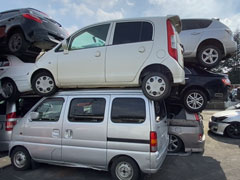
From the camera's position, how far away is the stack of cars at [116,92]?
3.28m

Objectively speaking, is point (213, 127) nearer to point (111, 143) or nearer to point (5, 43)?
point (111, 143)

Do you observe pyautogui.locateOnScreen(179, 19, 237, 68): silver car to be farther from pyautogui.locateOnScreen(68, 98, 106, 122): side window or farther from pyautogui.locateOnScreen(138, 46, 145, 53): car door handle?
pyautogui.locateOnScreen(68, 98, 106, 122): side window

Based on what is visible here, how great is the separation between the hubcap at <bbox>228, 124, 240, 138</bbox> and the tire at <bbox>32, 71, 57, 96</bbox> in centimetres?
613

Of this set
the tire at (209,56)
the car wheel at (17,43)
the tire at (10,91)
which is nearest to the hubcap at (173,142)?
the tire at (209,56)

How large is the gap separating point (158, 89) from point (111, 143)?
1246 mm

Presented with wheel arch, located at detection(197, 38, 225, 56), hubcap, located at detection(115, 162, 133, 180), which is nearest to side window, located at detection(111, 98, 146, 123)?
hubcap, located at detection(115, 162, 133, 180)

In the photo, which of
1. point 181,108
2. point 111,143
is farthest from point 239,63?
point 111,143

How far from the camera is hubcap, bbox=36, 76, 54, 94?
163 inches

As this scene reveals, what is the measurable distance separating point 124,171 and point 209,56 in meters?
3.26

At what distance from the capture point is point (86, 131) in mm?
3479

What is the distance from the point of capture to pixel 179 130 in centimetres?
497

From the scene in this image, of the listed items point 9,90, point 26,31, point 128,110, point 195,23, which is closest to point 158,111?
point 128,110

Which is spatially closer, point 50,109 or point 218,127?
point 50,109

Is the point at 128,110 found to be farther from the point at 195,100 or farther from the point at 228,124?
the point at 228,124
